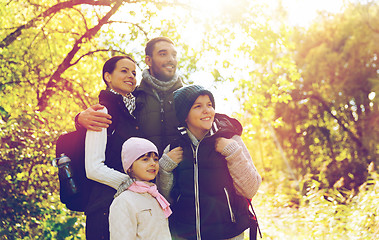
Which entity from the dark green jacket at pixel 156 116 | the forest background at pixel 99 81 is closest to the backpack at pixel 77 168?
the dark green jacket at pixel 156 116

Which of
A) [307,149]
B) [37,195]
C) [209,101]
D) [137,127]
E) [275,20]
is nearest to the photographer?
[209,101]

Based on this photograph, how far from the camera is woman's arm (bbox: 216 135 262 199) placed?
262cm

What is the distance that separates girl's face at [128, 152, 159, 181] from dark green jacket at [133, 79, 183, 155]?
404 millimetres

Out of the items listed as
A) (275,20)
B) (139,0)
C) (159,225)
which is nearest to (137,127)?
(159,225)

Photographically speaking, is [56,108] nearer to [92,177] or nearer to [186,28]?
[186,28]

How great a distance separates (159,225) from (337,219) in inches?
255

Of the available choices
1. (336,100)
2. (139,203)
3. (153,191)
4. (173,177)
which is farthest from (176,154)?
(336,100)

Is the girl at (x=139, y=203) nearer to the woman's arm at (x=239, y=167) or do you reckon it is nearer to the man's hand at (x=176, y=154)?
the man's hand at (x=176, y=154)

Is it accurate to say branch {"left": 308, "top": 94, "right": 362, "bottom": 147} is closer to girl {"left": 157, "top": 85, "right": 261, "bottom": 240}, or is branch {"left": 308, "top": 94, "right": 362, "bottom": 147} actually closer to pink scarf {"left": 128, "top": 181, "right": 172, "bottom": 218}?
girl {"left": 157, "top": 85, "right": 261, "bottom": 240}

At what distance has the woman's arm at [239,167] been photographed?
2.62 m

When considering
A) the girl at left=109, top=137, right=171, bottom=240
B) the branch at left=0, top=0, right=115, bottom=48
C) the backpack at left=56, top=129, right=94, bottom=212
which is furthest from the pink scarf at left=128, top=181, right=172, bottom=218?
the branch at left=0, top=0, right=115, bottom=48

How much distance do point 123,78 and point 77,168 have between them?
74cm

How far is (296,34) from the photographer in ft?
67.2

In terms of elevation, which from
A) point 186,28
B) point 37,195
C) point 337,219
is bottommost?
point 337,219
